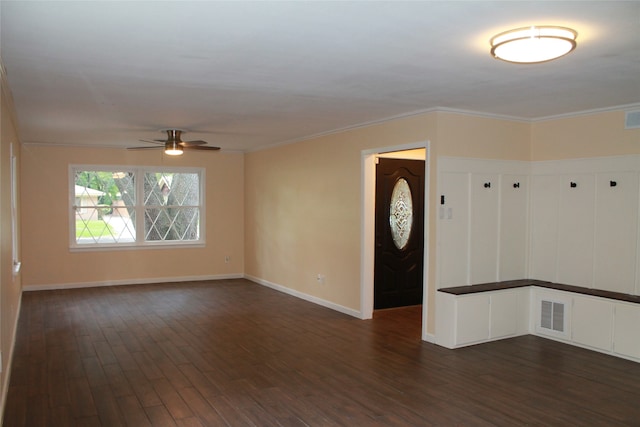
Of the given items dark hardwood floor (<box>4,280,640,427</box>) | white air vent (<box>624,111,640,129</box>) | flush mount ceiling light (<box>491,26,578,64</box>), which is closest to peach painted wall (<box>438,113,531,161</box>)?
white air vent (<box>624,111,640,129</box>)

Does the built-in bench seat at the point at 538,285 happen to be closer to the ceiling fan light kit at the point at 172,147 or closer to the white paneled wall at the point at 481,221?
the white paneled wall at the point at 481,221

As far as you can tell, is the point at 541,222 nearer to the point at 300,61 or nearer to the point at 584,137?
the point at 584,137

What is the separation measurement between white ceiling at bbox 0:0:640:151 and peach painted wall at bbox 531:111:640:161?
0.71ft

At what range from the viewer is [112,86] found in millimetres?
4148

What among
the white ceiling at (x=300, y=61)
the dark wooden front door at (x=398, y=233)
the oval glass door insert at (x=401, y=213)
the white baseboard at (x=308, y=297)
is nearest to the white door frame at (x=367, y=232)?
the white baseboard at (x=308, y=297)

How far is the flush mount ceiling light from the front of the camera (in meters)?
2.72

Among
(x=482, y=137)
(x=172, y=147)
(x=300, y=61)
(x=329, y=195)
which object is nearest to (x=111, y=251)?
(x=172, y=147)

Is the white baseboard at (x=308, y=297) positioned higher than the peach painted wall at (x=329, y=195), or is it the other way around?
the peach painted wall at (x=329, y=195)

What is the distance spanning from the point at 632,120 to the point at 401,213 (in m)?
2.84

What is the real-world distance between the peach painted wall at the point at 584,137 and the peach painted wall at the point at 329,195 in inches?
6.8

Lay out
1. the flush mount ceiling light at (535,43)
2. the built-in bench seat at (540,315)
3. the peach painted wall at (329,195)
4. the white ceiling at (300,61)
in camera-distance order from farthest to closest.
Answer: the peach painted wall at (329,195)
the built-in bench seat at (540,315)
the flush mount ceiling light at (535,43)
the white ceiling at (300,61)

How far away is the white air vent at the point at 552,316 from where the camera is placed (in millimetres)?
5191

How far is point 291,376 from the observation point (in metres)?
4.21

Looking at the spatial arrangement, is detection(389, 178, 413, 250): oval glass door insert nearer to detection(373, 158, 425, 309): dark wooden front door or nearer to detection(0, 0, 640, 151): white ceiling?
detection(373, 158, 425, 309): dark wooden front door
